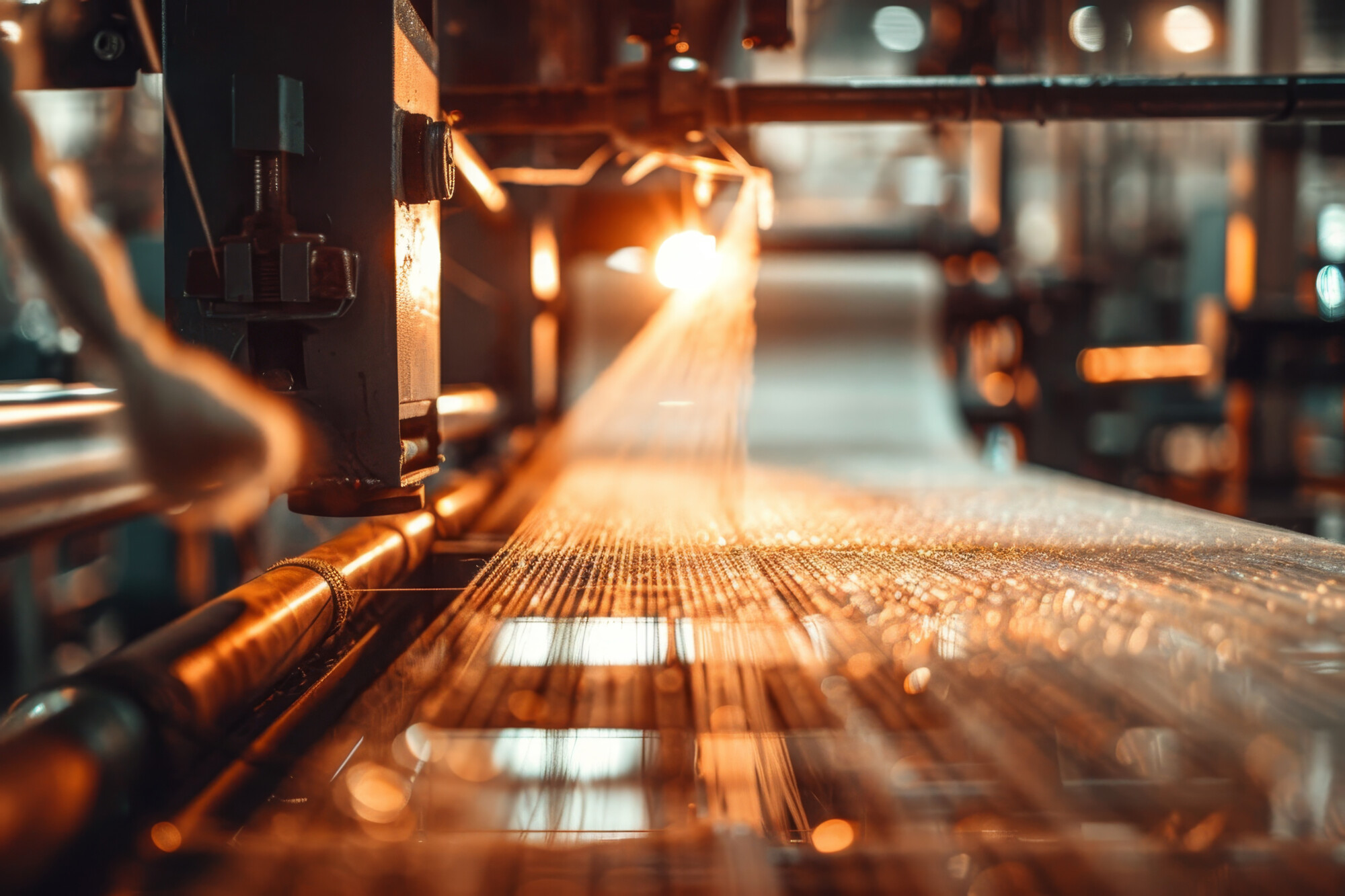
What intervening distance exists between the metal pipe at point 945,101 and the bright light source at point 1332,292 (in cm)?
147

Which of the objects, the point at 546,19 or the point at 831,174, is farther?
the point at 831,174

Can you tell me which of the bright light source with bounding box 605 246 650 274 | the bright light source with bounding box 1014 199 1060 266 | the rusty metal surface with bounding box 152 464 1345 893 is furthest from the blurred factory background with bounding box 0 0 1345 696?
the bright light source with bounding box 1014 199 1060 266

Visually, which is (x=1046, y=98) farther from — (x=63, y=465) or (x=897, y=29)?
(x=897, y=29)

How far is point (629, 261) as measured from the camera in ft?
8.58

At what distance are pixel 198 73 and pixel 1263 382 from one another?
242 cm

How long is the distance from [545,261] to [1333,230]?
5.94 metres

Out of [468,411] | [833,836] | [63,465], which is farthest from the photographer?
[468,411]

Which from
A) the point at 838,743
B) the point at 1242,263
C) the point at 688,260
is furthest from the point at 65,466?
the point at 1242,263

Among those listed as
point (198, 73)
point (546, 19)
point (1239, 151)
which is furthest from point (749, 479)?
point (1239, 151)

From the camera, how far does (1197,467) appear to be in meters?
5.26

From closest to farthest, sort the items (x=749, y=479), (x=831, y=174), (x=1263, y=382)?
(x=749, y=479), (x=1263, y=382), (x=831, y=174)

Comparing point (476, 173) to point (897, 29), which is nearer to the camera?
point (476, 173)

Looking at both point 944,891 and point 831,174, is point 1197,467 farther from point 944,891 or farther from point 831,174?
point 944,891

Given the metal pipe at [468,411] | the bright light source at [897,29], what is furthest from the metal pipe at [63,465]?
the bright light source at [897,29]
